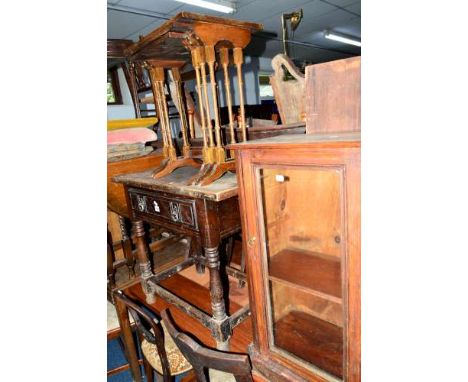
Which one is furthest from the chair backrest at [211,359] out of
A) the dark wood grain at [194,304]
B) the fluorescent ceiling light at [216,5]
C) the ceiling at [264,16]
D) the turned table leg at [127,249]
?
the ceiling at [264,16]

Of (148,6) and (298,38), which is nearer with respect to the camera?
(148,6)

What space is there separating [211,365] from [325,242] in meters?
0.84

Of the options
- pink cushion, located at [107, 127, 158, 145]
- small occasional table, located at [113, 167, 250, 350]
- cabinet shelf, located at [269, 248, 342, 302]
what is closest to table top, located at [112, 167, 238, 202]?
small occasional table, located at [113, 167, 250, 350]

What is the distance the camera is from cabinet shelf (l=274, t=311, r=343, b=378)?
4.24 feet

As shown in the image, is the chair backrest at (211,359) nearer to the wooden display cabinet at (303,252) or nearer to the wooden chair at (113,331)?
the wooden display cabinet at (303,252)

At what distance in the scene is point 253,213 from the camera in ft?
3.98

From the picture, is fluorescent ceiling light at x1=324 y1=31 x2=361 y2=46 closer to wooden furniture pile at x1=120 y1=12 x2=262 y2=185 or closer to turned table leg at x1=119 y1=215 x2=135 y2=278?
wooden furniture pile at x1=120 y1=12 x2=262 y2=185

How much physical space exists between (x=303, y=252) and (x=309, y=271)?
20cm

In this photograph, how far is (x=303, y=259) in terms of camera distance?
1.41 m

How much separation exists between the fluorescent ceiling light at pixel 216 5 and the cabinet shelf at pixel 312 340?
480cm

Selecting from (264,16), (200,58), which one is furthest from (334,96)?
(264,16)

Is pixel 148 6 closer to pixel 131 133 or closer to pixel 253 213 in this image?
pixel 131 133

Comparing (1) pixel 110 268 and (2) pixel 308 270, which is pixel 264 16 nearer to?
(1) pixel 110 268
